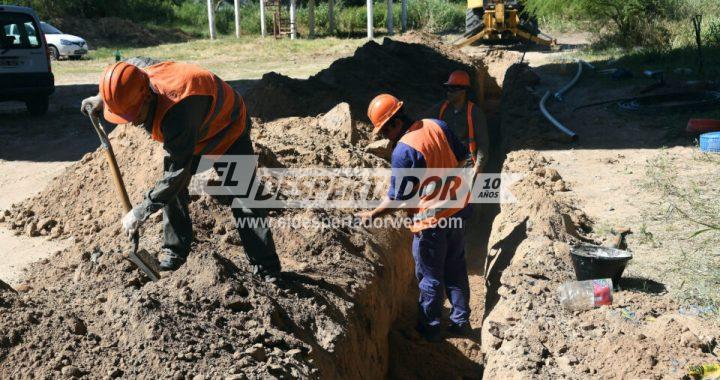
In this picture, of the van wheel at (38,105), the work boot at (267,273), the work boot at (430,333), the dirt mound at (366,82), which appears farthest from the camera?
the van wheel at (38,105)

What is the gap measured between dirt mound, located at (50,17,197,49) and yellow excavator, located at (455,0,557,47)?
15.3 metres

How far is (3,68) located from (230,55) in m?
12.8

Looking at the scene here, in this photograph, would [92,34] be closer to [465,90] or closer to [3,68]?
[3,68]

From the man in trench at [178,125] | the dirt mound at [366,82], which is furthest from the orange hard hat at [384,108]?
the dirt mound at [366,82]

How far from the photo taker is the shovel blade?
473 cm

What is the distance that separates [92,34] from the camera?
100 ft

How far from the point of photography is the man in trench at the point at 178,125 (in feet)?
14.2

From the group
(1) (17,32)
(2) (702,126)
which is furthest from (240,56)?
(2) (702,126)

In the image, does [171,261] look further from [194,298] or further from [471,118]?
[471,118]

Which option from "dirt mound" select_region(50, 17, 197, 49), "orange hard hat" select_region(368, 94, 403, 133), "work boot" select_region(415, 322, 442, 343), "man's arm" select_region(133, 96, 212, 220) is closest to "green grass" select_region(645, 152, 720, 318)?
"work boot" select_region(415, 322, 442, 343)

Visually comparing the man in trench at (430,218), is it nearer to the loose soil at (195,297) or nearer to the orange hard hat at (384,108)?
the orange hard hat at (384,108)

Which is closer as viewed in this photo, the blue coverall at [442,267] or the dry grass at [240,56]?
the blue coverall at [442,267]

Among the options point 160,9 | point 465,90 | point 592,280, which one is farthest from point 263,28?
Result: point 592,280

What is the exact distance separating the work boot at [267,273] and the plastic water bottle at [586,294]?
79.7 inches
